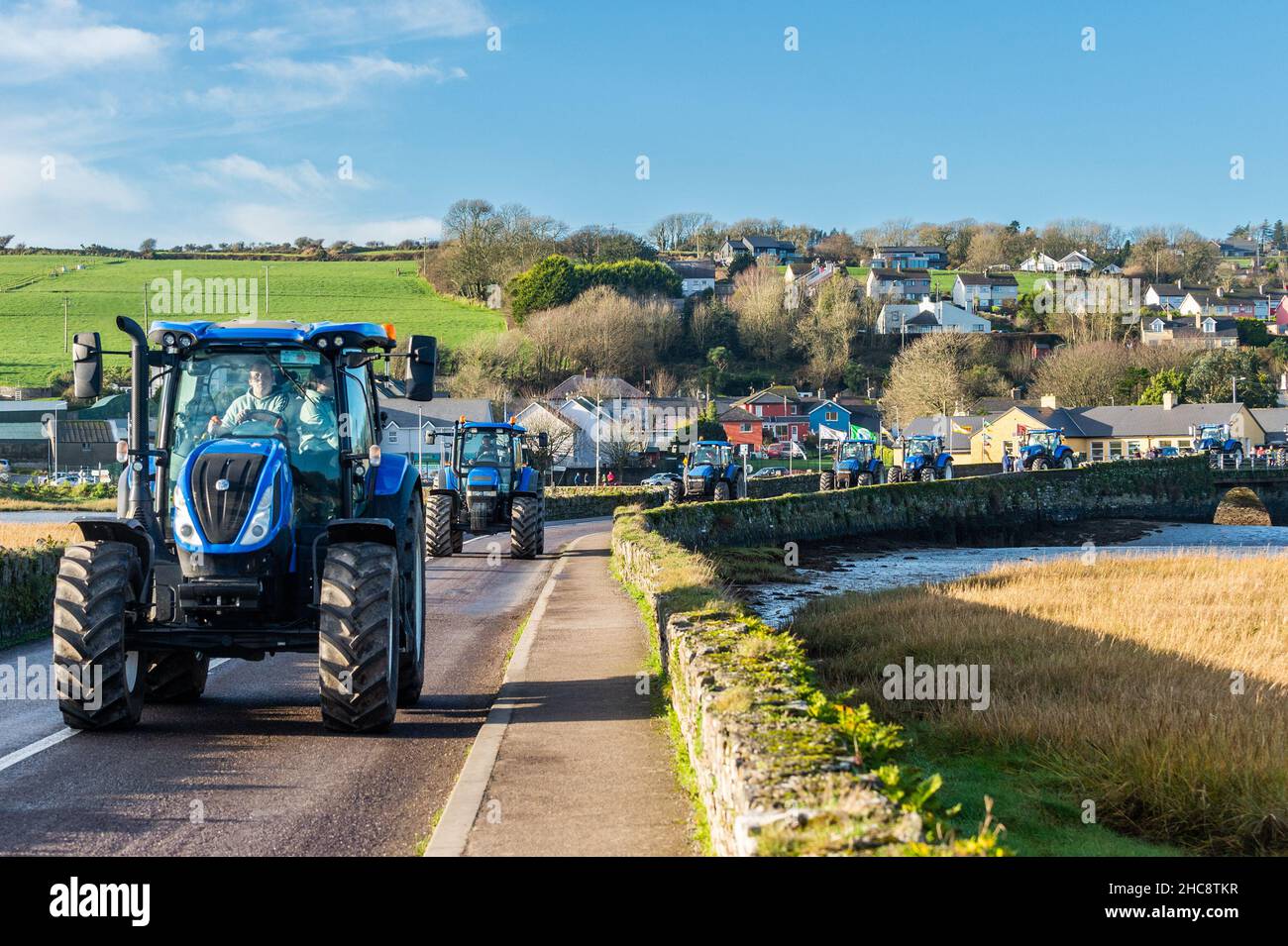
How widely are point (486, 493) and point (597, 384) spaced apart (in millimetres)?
66250

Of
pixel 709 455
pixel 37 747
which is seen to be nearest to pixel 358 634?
pixel 37 747

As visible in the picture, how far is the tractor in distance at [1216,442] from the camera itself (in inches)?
3369

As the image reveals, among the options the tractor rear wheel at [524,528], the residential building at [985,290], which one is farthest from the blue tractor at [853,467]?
the residential building at [985,290]

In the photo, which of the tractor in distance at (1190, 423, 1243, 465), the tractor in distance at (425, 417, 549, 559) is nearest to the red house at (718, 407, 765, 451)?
the tractor in distance at (1190, 423, 1243, 465)

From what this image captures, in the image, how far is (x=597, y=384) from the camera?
3725 inches

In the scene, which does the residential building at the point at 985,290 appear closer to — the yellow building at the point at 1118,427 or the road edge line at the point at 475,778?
the yellow building at the point at 1118,427

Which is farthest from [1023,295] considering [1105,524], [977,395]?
[1105,524]

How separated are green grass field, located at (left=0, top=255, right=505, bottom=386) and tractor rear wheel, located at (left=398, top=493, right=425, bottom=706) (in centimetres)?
7500

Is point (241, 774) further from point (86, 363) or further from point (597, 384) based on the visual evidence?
point (597, 384)

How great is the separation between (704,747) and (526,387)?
301 feet

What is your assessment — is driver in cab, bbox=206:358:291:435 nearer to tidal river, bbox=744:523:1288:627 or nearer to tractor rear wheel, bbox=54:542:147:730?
tractor rear wheel, bbox=54:542:147:730

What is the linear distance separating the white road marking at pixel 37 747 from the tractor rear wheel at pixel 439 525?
1766cm
